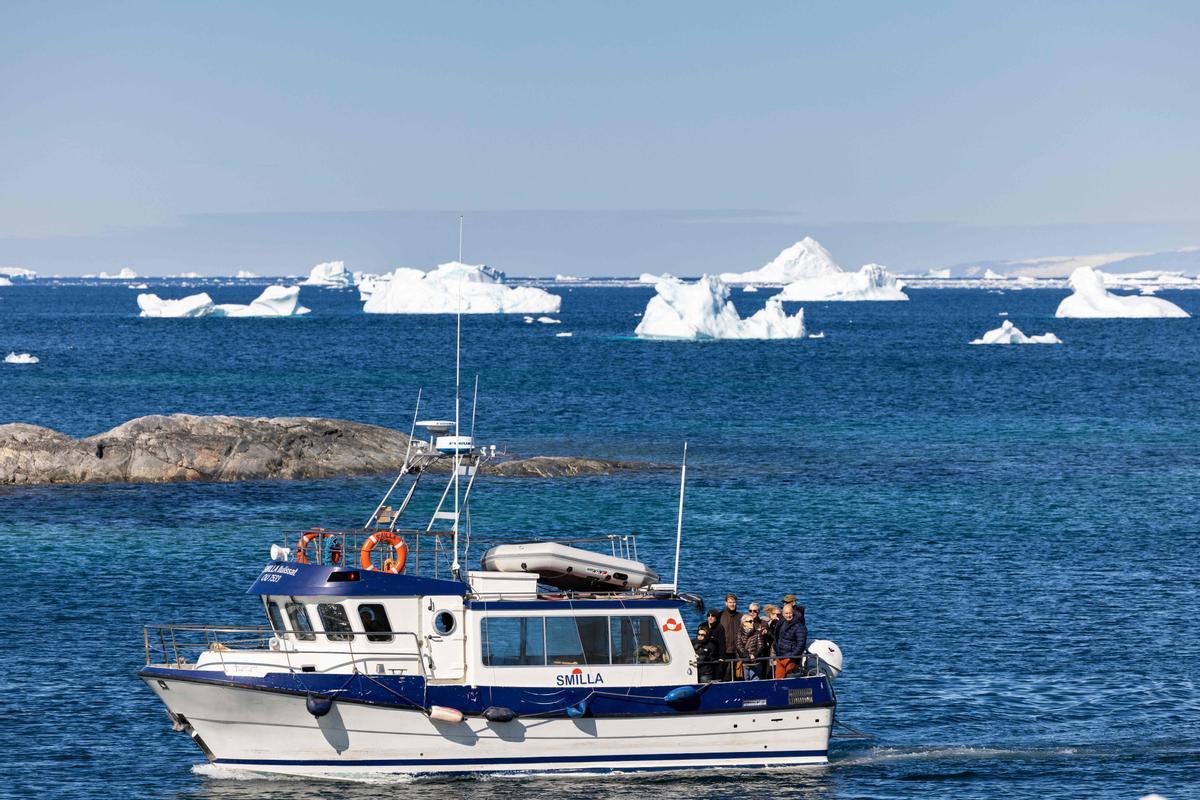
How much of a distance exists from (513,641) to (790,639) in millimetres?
4466

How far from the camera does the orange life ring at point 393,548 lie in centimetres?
2511

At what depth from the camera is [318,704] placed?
23547 mm

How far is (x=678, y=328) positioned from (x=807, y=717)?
363ft

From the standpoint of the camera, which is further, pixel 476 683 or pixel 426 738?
pixel 476 683

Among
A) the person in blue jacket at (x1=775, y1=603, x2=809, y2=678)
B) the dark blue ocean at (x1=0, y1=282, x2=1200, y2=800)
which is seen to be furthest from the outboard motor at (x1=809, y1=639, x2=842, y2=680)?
the dark blue ocean at (x1=0, y1=282, x2=1200, y2=800)

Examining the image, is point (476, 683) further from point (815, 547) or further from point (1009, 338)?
point (1009, 338)

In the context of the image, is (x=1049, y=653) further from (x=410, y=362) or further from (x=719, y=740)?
(x=410, y=362)

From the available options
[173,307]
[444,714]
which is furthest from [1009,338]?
[444,714]

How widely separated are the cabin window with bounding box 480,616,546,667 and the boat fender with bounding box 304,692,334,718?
248 centimetres

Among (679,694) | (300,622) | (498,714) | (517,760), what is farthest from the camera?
(300,622)

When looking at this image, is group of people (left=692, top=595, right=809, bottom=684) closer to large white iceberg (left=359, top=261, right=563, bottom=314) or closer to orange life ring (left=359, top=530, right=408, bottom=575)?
orange life ring (left=359, top=530, right=408, bottom=575)

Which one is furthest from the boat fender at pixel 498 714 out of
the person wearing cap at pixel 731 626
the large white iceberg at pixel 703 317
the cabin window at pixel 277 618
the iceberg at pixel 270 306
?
the iceberg at pixel 270 306

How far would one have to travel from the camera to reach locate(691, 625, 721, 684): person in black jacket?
82.3ft

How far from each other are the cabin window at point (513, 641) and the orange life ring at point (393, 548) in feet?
5.43
